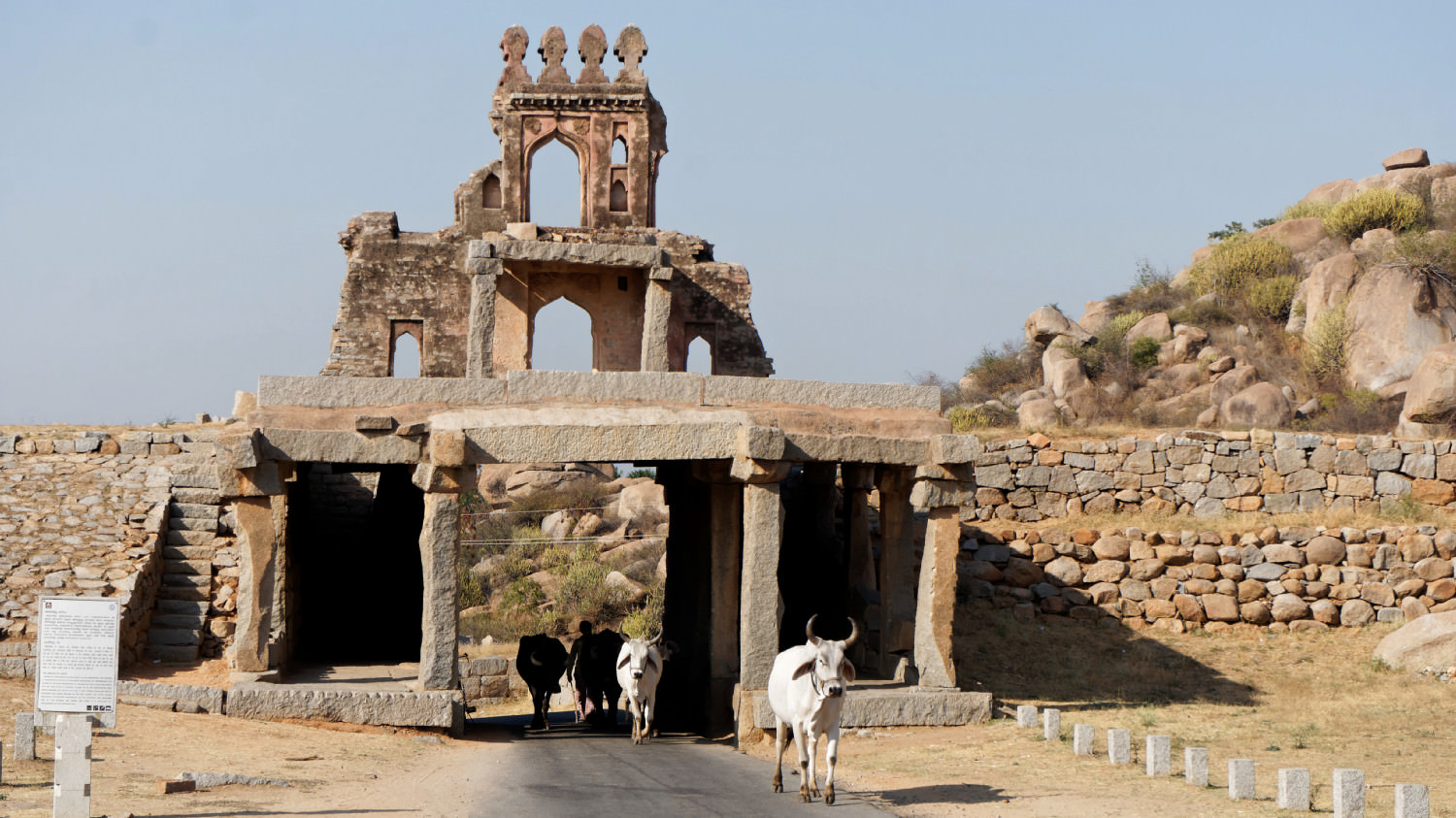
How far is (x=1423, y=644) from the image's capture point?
1747cm

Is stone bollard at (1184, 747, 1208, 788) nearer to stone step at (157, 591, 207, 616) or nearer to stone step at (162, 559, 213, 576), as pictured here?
stone step at (157, 591, 207, 616)

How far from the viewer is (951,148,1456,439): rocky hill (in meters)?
30.4

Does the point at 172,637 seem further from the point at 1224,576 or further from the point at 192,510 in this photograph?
A: the point at 1224,576

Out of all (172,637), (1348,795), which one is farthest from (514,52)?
(1348,795)

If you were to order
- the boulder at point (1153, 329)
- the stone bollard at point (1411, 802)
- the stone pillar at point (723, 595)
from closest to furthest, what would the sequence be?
the stone bollard at point (1411, 802)
the stone pillar at point (723, 595)
the boulder at point (1153, 329)

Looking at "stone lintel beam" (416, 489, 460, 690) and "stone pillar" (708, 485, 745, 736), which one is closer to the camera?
"stone lintel beam" (416, 489, 460, 690)

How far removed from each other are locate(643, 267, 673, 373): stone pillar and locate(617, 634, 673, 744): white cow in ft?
33.8

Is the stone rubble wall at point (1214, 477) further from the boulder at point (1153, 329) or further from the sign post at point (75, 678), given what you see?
the boulder at point (1153, 329)

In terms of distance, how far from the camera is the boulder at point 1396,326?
31531 mm

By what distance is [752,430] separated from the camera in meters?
13.7

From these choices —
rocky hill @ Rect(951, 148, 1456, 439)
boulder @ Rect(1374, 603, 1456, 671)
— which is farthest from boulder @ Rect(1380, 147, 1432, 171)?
boulder @ Rect(1374, 603, 1456, 671)

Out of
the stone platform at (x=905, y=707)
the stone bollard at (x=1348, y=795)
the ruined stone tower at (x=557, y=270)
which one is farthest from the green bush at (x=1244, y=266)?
the stone bollard at (x=1348, y=795)

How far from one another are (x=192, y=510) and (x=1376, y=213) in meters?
33.3

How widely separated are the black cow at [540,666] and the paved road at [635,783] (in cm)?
179
